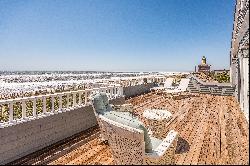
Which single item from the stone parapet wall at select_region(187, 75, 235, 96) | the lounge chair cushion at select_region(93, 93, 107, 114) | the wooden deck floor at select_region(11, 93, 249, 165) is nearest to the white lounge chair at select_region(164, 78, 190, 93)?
the stone parapet wall at select_region(187, 75, 235, 96)

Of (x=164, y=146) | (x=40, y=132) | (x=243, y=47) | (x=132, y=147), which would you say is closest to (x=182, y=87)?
(x=243, y=47)

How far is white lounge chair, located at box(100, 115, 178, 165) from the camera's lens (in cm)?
362

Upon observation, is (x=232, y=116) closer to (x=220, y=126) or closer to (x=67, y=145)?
(x=220, y=126)

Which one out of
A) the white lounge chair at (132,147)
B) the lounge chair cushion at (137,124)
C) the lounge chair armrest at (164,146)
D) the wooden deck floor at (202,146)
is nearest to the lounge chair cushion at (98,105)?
the white lounge chair at (132,147)

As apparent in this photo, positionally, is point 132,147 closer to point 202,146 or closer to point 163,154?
point 163,154

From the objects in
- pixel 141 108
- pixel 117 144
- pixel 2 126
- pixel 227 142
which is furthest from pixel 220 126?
pixel 2 126

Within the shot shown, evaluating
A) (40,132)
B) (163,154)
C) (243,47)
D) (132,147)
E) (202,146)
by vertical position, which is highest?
(243,47)

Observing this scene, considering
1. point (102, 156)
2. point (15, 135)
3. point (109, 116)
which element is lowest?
point (102, 156)

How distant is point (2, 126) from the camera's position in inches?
199

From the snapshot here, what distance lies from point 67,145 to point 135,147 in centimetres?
312

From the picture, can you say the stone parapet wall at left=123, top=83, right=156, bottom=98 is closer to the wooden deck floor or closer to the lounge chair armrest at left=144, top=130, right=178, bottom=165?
the wooden deck floor

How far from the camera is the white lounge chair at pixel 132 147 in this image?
362 cm

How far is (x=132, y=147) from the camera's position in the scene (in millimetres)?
3766

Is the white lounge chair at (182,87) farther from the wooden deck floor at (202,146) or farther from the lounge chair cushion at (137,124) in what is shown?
the lounge chair cushion at (137,124)
